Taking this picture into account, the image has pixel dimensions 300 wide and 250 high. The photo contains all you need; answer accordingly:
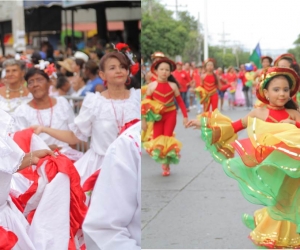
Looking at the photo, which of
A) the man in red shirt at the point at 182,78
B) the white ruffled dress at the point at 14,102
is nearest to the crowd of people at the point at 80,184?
the white ruffled dress at the point at 14,102

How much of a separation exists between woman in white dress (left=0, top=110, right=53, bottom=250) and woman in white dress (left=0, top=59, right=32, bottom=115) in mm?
4101

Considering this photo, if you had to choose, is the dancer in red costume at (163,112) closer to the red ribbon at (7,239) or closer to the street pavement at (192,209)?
the street pavement at (192,209)

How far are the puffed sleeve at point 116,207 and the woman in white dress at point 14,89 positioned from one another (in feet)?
14.9

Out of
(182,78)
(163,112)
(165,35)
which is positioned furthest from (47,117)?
(165,35)

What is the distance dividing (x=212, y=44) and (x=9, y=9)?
6700 mm

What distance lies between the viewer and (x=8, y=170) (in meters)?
2.97

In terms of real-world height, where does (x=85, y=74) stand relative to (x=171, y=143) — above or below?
above

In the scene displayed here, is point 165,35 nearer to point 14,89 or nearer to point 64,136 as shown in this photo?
point 14,89

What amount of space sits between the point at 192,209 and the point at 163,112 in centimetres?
271

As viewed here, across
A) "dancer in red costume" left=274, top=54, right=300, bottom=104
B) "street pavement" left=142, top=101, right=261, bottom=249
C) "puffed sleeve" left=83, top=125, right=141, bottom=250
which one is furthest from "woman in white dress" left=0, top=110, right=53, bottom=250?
"dancer in red costume" left=274, top=54, right=300, bottom=104

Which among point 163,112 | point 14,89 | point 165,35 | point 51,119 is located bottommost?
point 163,112

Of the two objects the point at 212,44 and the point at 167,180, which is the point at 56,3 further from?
the point at 167,180

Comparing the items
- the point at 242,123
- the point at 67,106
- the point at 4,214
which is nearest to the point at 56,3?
the point at 67,106

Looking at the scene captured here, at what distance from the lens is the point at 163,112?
9.10 metres
